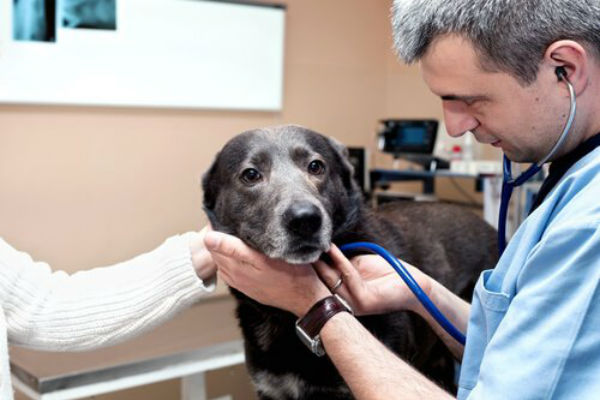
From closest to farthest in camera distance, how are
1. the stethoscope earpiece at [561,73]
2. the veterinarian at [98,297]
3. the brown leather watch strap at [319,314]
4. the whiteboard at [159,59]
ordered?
the stethoscope earpiece at [561,73]
the brown leather watch strap at [319,314]
the veterinarian at [98,297]
the whiteboard at [159,59]

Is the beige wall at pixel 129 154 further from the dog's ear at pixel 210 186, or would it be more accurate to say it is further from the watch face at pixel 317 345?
the watch face at pixel 317 345

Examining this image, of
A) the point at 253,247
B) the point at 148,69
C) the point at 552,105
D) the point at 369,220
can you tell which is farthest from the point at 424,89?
the point at 552,105

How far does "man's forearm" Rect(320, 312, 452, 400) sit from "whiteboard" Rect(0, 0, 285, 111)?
2.13m

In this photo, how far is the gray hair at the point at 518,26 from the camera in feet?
2.43

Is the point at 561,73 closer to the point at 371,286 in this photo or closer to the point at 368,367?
the point at 368,367

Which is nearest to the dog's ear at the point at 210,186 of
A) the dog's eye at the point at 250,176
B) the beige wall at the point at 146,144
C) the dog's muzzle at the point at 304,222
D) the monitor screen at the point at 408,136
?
the dog's eye at the point at 250,176

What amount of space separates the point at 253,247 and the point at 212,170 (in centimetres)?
37

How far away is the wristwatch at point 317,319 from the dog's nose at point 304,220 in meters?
0.16

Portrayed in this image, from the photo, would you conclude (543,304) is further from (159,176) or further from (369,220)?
(159,176)

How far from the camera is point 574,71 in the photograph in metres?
0.75

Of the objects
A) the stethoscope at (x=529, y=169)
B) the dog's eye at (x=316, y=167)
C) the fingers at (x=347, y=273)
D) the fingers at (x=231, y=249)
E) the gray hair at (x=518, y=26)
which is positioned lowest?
the fingers at (x=347, y=273)

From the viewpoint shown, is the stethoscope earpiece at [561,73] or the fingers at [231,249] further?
the fingers at [231,249]

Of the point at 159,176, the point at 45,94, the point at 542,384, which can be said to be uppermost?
the point at 45,94

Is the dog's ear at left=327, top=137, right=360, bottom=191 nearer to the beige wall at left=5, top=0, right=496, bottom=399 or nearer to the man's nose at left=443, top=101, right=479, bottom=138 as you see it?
the man's nose at left=443, top=101, right=479, bottom=138
